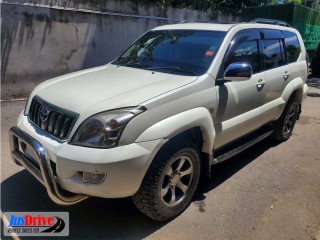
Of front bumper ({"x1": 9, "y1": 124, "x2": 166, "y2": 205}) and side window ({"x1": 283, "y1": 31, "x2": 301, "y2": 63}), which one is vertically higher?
side window ({"x1": 283, "y1": 31, "x2": 301, "y2": 63})

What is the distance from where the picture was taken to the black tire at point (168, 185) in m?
2.95

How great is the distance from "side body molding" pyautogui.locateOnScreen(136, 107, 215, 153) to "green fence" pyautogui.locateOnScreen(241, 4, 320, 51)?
32.1ft

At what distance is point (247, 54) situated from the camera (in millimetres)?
4160

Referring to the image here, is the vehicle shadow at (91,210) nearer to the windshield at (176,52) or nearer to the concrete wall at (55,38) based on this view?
the windshield at (176,52)

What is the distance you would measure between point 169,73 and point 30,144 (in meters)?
1.54

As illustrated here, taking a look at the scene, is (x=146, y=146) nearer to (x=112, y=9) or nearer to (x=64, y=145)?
(x=64, y=145)

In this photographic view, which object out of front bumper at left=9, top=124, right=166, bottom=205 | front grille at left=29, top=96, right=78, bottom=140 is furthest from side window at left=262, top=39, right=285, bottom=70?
front grille at left=29, top=96, right=78, bottom=140

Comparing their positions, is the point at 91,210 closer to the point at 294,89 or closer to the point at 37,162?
the point at 37,162

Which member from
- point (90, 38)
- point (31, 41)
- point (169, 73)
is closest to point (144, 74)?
point (169, 73)

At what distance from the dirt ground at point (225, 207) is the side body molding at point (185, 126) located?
69cm

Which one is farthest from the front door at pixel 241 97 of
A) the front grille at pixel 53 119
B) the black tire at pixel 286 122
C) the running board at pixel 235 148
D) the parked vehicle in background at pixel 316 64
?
the parked vehicle in background at pixel 316 64

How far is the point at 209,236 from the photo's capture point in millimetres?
3100

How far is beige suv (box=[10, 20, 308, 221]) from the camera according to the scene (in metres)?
2.70

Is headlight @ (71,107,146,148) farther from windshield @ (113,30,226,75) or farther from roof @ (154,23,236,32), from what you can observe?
roof @ (154,23,236,32)
